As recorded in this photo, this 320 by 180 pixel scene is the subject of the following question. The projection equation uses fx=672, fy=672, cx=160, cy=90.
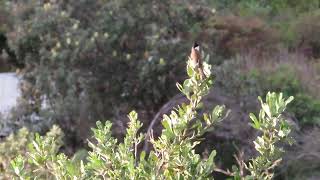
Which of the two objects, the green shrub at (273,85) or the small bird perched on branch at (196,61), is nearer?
the small bird perched on branch at (196,61)

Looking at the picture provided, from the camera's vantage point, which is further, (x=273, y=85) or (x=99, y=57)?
(x=273, y=85)

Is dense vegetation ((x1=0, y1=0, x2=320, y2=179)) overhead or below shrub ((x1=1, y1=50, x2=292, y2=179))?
below

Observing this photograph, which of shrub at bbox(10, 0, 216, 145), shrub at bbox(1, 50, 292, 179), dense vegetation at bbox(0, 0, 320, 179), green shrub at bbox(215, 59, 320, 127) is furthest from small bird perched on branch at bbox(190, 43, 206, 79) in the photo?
shrub at bbox(10, 0, 216, 145)

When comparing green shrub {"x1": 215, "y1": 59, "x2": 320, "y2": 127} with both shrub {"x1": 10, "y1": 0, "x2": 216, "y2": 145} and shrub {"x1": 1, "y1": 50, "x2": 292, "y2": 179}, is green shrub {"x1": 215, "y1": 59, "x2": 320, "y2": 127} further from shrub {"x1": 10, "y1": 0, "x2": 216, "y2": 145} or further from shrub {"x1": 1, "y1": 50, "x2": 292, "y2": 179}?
shrub {"x1": 1, "y1": 50, "x2": 292, "y2": 179}

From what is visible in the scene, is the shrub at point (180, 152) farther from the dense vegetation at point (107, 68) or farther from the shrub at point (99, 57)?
the shrub at point (99, 57)

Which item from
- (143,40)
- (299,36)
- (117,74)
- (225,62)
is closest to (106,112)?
(117,74)

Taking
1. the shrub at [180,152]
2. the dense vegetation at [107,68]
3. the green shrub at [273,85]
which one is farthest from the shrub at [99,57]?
the shrub at [180,152]

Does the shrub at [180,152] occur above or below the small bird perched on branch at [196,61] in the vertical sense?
below

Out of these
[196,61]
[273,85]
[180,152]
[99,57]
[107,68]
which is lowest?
[273,85]

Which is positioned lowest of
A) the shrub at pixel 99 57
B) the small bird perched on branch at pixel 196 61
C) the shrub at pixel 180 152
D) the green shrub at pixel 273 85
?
the green shrub at pixel 273 85

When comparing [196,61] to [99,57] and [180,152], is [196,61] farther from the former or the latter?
[99,57]

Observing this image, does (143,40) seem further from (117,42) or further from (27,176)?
(27,176)

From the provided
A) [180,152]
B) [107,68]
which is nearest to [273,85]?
[107,68]

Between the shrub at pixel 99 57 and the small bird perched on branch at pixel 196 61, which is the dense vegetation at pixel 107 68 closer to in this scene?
the shrub at pixel 99 57
